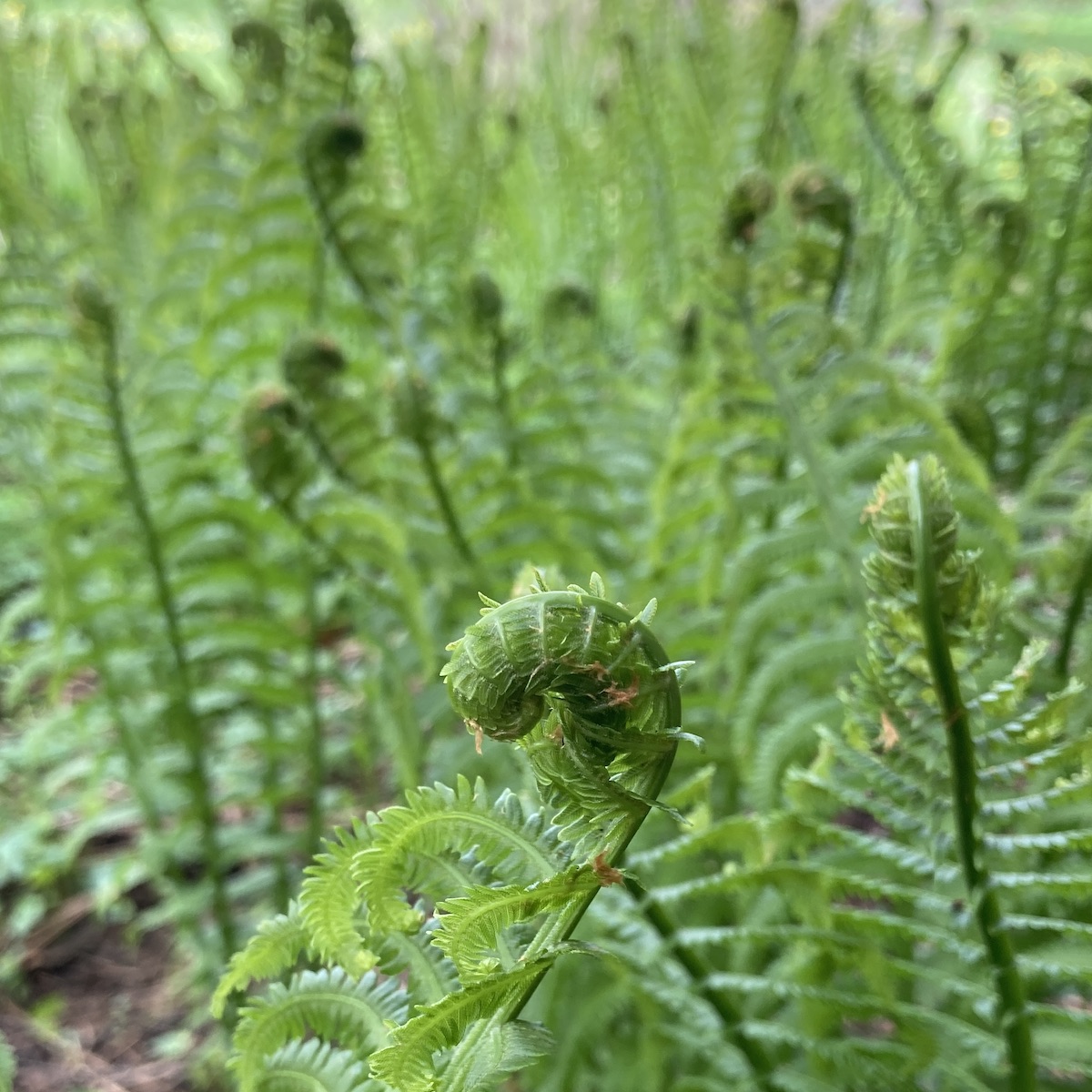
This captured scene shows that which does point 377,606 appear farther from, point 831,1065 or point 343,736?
point 831,1065

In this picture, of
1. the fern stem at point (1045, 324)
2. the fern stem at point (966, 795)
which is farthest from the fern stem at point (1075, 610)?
the fern stem at point (1045, 324)

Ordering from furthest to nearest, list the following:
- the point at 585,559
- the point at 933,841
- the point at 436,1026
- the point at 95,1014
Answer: the point at 95,1014
the point at 585,559
the point at 933,841
the point at 436,1026

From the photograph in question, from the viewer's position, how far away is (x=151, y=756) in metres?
1.66

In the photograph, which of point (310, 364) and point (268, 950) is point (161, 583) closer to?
point (310, 364)

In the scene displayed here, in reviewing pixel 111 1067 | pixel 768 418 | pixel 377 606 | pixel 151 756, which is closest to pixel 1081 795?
pixel 768 418

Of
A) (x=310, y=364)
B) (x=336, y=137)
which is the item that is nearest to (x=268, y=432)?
(x=310, y=364)

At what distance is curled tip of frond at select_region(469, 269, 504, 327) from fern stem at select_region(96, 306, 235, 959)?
17.1 inches

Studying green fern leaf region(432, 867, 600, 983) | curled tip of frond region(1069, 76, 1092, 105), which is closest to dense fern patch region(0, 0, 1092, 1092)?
green fern leaf region(432, 867, 600, 983)

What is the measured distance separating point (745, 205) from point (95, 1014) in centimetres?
172

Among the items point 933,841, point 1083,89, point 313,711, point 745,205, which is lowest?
point 313,711

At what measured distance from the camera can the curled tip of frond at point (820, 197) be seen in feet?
3.34

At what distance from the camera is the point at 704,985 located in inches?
27.5

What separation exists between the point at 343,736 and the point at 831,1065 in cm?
124

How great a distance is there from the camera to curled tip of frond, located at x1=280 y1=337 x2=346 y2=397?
110 centimetres
